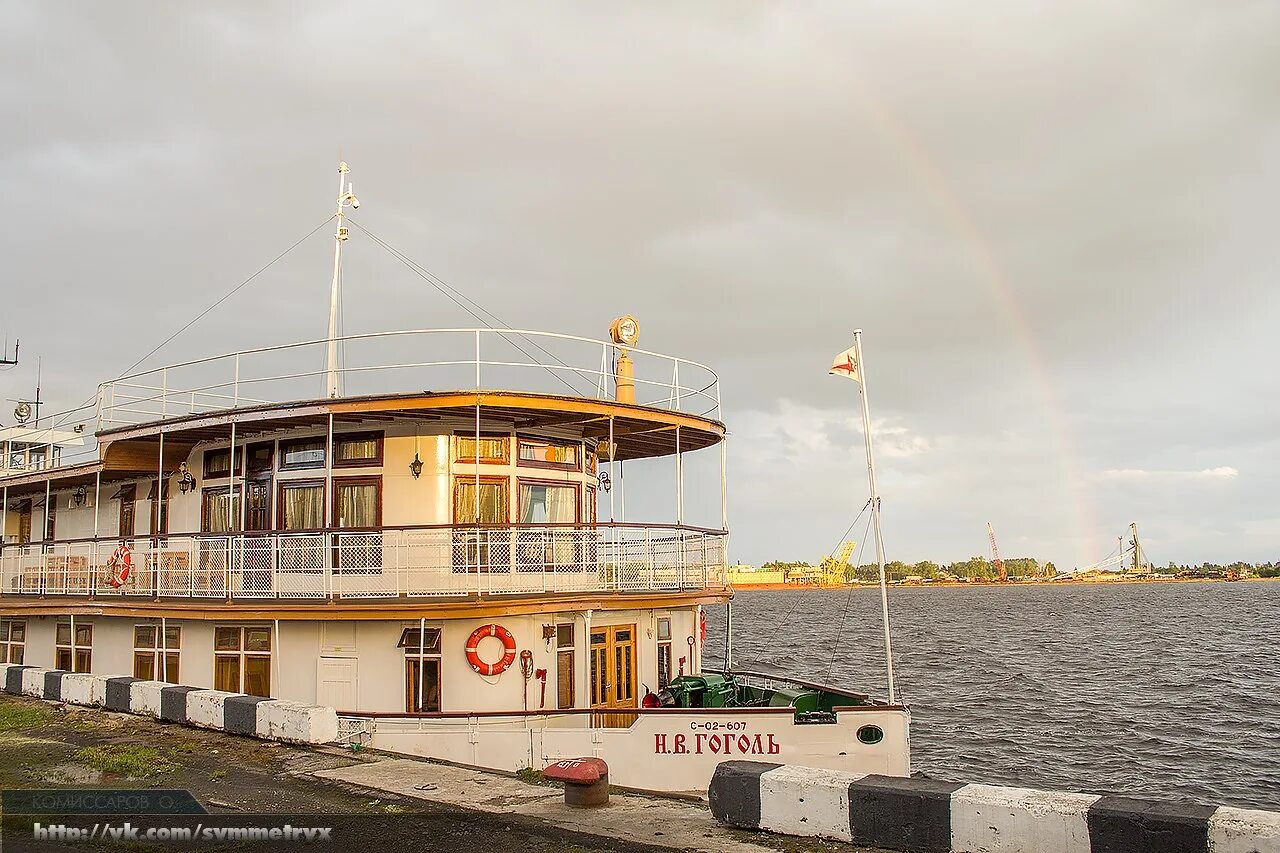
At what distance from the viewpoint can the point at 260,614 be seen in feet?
61.2

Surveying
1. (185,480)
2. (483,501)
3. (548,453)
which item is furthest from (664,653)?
(185,480)

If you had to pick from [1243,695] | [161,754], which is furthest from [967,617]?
[161,754]

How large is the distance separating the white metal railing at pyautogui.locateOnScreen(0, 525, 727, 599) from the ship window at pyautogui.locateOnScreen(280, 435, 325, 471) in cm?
172

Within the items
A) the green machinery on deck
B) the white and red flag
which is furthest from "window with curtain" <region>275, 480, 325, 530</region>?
the white and red flag

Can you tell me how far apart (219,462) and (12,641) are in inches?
386

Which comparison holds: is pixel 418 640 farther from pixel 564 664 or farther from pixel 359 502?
pixel 359 502

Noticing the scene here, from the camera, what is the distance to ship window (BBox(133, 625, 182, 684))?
845 inches

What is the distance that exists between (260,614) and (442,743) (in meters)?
4.30

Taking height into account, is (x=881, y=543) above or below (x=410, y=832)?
above

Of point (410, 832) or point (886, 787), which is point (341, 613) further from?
point (886, 787)

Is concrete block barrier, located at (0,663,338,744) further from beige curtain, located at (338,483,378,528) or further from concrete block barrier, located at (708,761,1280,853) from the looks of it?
concrete block barrier, located at (708,761,1280,853)

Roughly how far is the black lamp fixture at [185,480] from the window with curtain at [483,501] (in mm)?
7190

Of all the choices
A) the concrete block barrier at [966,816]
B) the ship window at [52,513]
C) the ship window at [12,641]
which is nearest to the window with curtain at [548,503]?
the concrete block barrier at [966,816]

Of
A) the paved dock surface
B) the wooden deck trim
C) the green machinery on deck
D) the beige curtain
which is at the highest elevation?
the beige curtain
